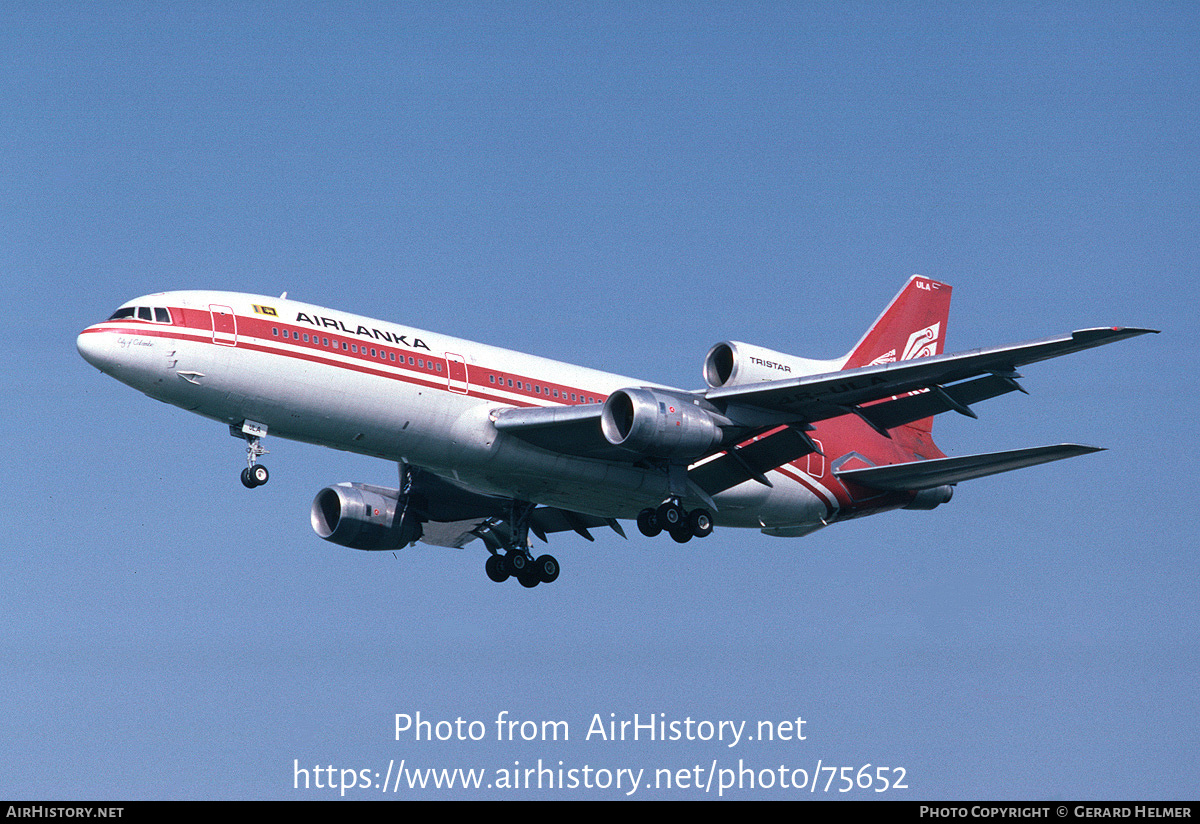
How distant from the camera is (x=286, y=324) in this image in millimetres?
34156

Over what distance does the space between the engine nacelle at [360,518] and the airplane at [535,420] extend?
56 mm

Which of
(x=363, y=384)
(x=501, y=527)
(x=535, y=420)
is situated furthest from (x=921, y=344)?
(x=363, y=384)

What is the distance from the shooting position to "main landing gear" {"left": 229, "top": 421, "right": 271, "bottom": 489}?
33781 mm

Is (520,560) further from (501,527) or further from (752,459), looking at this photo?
(752,459)

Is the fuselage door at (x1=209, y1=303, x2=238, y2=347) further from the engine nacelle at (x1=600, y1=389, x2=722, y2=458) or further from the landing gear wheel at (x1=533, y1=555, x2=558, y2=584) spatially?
the landing gear wheel at (x1=533, y1=555, x2=558, y2=584)

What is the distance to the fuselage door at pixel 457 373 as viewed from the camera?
35.8m

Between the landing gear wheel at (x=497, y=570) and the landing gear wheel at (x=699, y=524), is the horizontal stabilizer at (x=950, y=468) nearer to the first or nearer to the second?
the landing gear wheel at (x=699, y=524)

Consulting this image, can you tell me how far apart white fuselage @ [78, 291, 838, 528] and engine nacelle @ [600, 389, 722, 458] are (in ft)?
7.49

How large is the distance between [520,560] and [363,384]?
9683 mm
